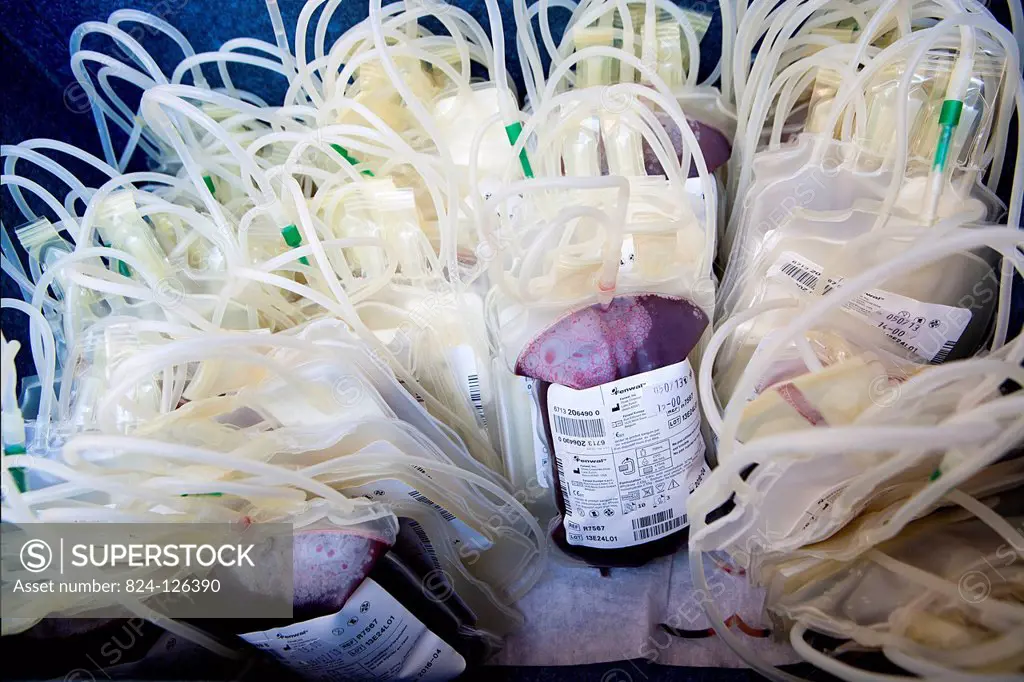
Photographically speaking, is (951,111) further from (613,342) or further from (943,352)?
(613,342)

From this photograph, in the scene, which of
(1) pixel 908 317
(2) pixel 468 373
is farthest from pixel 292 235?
(1) pixel 908 317

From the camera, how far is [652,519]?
0.62m

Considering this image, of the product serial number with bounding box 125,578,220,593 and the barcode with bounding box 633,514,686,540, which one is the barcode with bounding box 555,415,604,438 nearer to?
the barcode with bounding box 633,514,686,540

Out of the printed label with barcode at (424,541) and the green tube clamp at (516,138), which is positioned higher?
the green tube clamp at (516,138)

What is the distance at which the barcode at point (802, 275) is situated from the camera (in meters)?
0.57

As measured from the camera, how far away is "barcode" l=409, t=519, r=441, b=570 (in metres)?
0.59

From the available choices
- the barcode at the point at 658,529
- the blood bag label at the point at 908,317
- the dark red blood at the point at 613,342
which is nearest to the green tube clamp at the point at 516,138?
the dark red blood at the point at 613,342

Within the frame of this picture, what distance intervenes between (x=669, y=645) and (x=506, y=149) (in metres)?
A: 0.62

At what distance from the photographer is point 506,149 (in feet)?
2.45

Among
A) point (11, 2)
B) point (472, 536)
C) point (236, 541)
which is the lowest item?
point (472, 536)

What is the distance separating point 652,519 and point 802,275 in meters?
0.28

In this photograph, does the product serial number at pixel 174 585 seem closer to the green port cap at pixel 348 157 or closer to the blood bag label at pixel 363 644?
the blood bag label at pixel 363 644

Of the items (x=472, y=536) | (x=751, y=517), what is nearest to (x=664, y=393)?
(x=751, y=517)

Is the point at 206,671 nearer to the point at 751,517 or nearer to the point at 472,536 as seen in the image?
the point at 472,536
